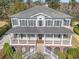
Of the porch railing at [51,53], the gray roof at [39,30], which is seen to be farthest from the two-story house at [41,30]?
the porch railing at [51,53]

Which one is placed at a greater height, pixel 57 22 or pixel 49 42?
pixel 57 22

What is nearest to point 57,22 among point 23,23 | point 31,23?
point 31,23

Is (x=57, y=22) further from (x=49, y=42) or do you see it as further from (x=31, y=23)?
(x=31, y=23)

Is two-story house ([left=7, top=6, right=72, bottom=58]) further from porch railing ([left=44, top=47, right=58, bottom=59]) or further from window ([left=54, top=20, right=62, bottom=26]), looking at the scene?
porch railing ([left=44, top=47, right=58, bottom=59])

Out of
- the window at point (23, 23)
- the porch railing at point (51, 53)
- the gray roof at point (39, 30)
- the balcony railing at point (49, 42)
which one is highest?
the window at point (23, 23)

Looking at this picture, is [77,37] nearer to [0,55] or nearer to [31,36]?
[31,36]

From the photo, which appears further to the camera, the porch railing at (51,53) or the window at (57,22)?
the window at (57,22)

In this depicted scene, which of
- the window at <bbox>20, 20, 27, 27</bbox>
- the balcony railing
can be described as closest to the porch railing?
the balcony railing

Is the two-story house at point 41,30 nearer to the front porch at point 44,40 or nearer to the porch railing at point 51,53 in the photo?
the front porch at point 44,40
